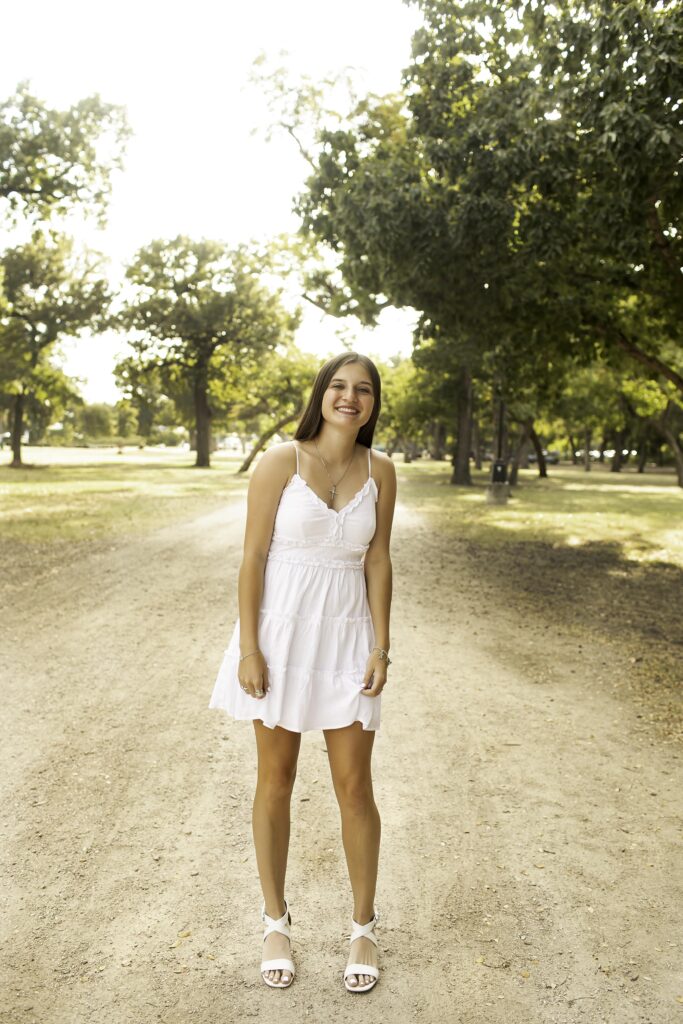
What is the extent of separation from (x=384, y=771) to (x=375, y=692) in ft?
7.22

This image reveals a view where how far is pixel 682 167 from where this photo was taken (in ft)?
33.6

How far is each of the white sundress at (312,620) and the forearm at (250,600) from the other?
0.14ft

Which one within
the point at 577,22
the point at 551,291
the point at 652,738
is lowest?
the point at 652,738

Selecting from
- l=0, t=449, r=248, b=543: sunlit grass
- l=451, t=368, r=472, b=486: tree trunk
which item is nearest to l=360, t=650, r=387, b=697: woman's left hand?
l=0, t=449, r=248, b=543: sunlit grass

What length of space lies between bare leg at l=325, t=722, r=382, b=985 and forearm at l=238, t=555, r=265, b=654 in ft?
1.41

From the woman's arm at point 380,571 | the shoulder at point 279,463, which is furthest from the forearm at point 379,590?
the shoulder at point 279,463

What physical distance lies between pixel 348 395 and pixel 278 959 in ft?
6.50

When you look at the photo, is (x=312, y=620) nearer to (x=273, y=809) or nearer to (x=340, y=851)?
(x=273, y=809)

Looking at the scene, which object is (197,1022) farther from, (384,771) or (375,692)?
(384,771)

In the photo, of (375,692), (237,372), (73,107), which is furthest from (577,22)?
(237,372)

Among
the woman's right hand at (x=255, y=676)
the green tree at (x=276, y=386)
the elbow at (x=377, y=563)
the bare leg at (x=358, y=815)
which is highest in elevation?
the green tree at (x=276, y=386)

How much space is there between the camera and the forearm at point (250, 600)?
314cm

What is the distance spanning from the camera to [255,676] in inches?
123

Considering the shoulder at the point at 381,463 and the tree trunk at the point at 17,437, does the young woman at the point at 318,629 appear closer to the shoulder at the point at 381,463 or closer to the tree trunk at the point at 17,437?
the shoulder at the point at 381,463
